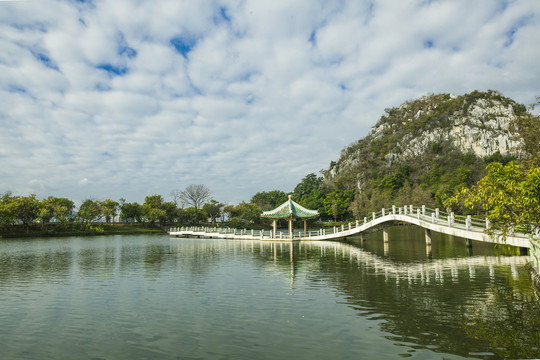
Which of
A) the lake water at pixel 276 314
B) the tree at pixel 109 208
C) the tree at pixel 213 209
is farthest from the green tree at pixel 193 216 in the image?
the lake water at pixel 276 314

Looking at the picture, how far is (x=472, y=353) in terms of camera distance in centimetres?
693

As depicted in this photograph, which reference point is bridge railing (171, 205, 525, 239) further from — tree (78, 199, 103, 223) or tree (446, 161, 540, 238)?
tree (78, 199, 103, 223)

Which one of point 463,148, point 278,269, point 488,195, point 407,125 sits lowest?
point 278,269

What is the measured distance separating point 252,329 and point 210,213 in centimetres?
7730

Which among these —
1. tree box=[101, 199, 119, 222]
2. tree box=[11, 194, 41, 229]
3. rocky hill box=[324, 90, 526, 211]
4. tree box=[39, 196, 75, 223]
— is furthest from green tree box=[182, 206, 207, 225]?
rocky hill box=[324, 90, 526, 211]

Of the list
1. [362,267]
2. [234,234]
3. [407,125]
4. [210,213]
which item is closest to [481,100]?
[407,125]

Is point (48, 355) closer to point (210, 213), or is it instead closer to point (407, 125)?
point (210, 213)

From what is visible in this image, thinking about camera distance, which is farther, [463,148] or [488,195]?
[463,148]

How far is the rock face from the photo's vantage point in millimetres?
110688

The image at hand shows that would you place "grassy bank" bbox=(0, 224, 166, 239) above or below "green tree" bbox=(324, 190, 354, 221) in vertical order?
below

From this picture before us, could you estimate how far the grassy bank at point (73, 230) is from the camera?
57.7 meters

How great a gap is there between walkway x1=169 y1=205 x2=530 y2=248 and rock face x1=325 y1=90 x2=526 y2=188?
245 ft

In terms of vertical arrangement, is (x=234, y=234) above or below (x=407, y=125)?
below

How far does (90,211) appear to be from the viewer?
222ft
